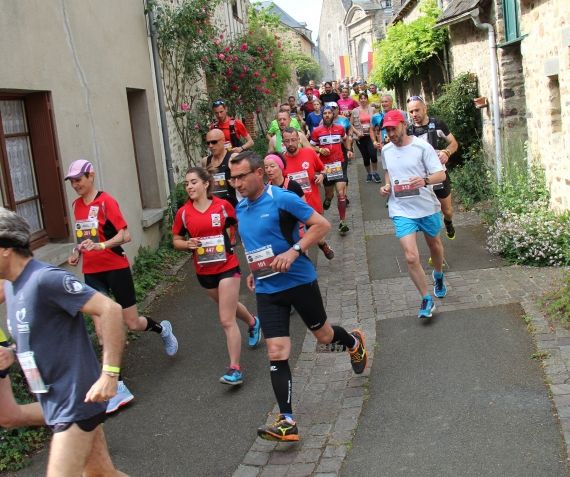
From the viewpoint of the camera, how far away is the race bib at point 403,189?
7.07 meters

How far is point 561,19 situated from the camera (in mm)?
8633

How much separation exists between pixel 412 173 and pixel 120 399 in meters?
3.28

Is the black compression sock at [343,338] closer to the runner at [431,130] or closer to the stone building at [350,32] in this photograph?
the runner at [431,130]

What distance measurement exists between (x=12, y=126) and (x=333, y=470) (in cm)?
499

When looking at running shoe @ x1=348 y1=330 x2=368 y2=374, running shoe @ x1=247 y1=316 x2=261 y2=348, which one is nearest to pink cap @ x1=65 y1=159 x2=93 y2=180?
running shoe @ x1=247 y1=316 x2=261 y2=348

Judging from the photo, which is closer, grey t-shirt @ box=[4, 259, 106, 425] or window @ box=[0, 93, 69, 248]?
grey t-shirt @ box=[4, 259, 106, 425]

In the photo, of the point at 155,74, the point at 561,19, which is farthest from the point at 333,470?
the point at 155,74

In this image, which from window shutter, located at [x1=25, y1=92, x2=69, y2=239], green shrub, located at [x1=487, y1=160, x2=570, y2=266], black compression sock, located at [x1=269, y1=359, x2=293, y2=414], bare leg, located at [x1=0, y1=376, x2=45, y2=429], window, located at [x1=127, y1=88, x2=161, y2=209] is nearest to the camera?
bare leg, located at [x1=0, y1=376, x2=45, y2=429]

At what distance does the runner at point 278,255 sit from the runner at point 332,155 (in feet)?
19.3

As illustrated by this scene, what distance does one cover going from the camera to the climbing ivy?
1733 centimetres

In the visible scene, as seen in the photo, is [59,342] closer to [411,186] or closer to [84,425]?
[84,425]

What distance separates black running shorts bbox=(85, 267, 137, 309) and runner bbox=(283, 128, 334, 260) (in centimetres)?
291

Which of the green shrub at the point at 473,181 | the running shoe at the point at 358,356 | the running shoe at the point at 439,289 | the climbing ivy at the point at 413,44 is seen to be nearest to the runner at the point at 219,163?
the running shoe at the point at 439,289

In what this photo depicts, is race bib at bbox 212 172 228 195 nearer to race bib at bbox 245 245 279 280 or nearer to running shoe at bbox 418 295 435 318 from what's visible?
running shoe at bbox 418 295 435 318
